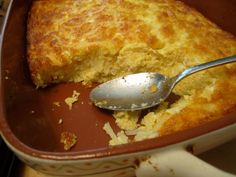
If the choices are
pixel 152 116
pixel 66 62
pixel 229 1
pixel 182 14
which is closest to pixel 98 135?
pixel 152 116

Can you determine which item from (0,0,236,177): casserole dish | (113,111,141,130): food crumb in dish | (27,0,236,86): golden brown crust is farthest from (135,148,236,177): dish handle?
(27,0,236,86): golden brown crust

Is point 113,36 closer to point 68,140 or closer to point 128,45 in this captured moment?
point 128,45

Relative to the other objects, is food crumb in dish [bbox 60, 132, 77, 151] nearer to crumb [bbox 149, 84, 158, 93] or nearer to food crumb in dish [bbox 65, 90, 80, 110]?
food crumb in dish [bbox 65, 90, 80, 110]

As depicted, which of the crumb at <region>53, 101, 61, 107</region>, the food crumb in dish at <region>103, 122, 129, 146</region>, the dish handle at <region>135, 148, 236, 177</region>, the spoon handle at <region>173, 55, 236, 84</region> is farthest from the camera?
the crumb at <region>53, 101, 61, 107</region>

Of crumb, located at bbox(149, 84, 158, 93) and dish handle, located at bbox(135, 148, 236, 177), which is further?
crumb, located at bbox(149, 84, 158, 93)

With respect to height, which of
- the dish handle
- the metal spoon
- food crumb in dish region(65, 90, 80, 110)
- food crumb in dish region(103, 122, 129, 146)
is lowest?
food crumb in dish region(103, 122, 129, 146)

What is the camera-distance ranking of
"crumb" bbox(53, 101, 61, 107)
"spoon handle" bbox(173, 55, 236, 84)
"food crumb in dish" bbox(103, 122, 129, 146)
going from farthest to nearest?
"crumb" bbox(53, 101, 61, 107)
"food crumb in dish" bbox(103, 122, 129, 146)
"spoon handle" bbox(173, 55, 236, 84)

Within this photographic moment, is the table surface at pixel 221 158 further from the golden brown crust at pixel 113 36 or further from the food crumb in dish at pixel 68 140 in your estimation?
the golden brown crust at pixel 113 36

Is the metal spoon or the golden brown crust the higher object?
the golden brown crust
